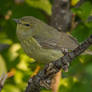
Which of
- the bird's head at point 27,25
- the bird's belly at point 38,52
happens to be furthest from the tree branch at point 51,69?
the bird's head at point 27,25

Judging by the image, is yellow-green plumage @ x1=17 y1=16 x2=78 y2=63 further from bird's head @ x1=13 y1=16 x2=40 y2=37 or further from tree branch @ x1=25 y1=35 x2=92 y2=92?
tree branch @ x1=25 y1=35 x2=92 y2=92

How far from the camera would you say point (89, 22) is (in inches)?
142

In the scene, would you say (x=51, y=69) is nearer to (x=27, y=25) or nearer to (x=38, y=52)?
(x=38, y=52)

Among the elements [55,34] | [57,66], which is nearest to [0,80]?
[57,66]

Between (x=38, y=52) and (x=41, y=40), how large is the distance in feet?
0.66

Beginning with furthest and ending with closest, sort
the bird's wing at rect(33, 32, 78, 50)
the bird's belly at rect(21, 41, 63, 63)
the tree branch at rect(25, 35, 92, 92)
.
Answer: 1. the bird's wing at rect(33, 32, 78, 50)
2. the bird's belly at rect(21, 41, 63, 63)
3. the tree branch at rect(25, 35, 92, 92)

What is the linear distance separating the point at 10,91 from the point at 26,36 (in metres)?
0.70

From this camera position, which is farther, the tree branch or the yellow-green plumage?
the yellow-green plumage

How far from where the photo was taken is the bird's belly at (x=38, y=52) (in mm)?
3764

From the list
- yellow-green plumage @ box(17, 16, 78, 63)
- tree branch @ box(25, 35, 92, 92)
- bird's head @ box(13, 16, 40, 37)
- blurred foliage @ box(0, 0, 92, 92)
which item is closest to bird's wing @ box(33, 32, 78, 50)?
yellow-green plumage @ box(17, 16, 78, 63)

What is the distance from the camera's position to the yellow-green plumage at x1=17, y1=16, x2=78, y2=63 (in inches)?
150

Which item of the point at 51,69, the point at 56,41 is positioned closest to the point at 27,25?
the point at 56,41

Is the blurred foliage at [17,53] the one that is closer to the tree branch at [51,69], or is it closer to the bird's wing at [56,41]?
the bird's wing at [56,41]

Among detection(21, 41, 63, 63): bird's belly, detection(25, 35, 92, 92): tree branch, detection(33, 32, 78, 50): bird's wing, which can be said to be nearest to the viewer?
detection(25, 35, 92, 92): tree branch
